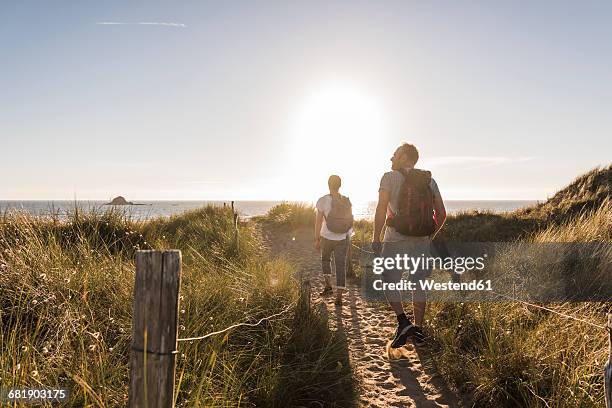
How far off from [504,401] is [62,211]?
29.3 ft

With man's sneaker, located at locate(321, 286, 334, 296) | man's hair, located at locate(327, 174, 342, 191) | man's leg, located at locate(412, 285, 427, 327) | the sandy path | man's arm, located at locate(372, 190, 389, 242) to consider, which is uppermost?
man's hair, located at locate(327, 174, 342, 191)

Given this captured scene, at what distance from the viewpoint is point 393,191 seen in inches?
185

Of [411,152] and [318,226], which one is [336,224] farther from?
[411,152]

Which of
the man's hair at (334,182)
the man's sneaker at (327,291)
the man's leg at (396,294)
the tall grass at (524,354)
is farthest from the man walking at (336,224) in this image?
the man's leg at (396,294)

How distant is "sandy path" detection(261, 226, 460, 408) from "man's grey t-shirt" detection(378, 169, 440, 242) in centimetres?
145

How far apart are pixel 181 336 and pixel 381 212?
102 inches

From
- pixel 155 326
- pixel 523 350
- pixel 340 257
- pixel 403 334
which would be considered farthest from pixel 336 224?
pixel 155 326

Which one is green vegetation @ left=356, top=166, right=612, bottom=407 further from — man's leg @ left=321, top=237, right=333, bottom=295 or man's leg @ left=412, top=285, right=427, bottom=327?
man's leg @ left=321, top=237, right=333, bottom=295

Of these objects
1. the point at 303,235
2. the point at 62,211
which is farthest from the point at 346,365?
the point at 303,235

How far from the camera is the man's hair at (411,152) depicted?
4.78 meters

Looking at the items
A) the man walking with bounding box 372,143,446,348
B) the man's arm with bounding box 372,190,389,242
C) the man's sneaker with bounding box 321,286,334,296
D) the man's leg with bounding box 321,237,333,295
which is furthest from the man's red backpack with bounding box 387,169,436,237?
the man's sneaker with bounding box 321,286,334,296

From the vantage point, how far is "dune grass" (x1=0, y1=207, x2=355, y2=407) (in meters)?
2.90

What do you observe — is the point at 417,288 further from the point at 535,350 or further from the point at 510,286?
the point at 510,286

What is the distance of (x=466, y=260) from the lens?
29.8ft
